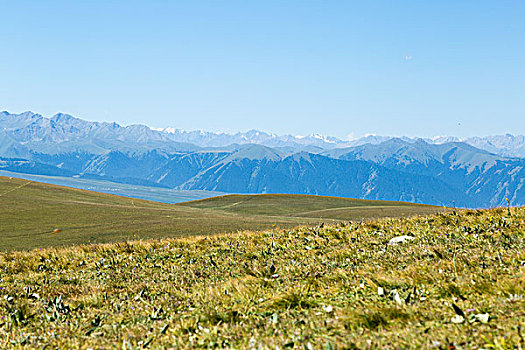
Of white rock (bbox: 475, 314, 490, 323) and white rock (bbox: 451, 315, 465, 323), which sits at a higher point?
white rock (bbox: 475, 314, 490, 323)

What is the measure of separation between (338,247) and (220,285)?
3.98 metres

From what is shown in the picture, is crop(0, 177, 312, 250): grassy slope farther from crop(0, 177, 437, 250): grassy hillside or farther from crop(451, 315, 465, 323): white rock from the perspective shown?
crop(451, 315, 465, 323): white rock

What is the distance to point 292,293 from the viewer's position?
6625 mm

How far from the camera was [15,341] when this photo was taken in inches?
237

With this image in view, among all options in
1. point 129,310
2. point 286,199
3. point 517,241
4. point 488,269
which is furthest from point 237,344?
point 286,199

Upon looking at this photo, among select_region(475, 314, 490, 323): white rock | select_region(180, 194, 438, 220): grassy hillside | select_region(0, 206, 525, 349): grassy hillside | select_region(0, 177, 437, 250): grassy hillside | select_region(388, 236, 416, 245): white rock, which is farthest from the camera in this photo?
select_region(180, 194, 438, 220): grassy hillside

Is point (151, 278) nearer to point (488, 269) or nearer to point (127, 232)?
point (488, 269)

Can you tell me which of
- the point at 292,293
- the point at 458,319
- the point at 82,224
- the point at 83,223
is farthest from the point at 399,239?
the point at 83,223

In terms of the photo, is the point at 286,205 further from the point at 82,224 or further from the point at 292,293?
the point at 292,293

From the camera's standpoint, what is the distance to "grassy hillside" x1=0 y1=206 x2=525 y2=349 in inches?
188

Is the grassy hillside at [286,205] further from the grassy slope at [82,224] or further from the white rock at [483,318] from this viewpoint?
the white rock at [483,318]

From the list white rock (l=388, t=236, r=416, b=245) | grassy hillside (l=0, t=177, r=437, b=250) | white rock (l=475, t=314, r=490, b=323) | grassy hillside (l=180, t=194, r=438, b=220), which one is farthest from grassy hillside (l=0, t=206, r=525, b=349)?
grassy hillside (l=180, t=194, r=438, b=220)

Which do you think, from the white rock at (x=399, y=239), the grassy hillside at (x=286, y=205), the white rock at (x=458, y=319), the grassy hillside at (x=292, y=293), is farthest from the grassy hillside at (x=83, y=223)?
the grassy hillside at (x=286, y=205)

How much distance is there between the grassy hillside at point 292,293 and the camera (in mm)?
4781
